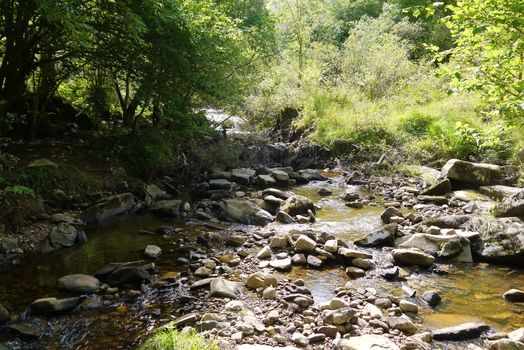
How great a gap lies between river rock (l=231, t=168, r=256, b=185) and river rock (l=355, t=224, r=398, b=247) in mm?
5880

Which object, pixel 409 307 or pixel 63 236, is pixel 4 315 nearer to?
pixel 63 236

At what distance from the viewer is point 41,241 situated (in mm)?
7500

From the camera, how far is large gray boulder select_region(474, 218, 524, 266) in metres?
6.95

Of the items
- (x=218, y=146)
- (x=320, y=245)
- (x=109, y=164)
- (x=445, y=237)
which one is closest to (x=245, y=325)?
(x=320, y=245)

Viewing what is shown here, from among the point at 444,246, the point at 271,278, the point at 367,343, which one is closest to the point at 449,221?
the point at 444,246

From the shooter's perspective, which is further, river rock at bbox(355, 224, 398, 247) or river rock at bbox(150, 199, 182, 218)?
river rock at bbox(150, 199, 182, 218)

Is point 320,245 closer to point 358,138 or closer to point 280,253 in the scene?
point 280,253

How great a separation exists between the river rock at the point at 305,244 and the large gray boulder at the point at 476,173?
5936mm

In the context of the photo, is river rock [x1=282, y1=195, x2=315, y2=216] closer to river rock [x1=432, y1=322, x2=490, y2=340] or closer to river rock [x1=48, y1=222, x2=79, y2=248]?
river rock [x1=48, y1=222, x2=79, y2=248]

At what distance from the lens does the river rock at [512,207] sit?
808 centimetres

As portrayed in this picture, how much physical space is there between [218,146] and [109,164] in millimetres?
4367

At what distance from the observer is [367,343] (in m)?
4.26

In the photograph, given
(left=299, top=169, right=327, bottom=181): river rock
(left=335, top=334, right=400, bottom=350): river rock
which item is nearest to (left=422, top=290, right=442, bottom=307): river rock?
(left=335, top=334, right=400, bottom=350): river rock

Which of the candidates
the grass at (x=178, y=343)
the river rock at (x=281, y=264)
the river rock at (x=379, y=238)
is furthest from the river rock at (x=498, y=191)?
the grass at (x=178, y=343)
